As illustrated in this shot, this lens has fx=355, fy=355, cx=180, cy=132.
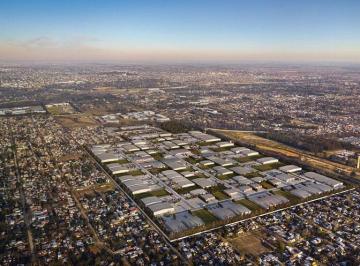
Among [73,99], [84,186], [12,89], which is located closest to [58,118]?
[73,99]

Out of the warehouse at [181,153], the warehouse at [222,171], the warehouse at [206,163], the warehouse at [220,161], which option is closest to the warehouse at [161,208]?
the warehouse at [222,171]

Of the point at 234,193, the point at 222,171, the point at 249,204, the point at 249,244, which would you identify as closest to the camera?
the point at 249,244

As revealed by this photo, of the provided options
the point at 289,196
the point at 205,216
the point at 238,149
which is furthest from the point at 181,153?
the point at 205,216

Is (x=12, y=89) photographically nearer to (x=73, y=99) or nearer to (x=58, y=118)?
(x=73, y=99)

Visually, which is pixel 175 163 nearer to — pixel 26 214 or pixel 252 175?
pixel 252 175

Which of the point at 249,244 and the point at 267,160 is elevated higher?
the point at 267,160
